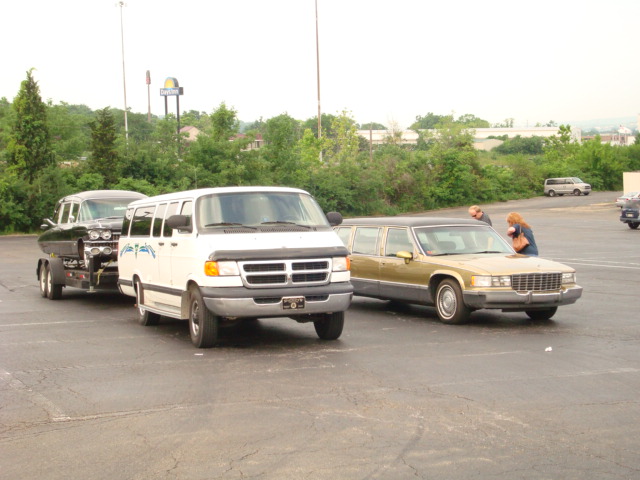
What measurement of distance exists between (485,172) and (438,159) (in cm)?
620

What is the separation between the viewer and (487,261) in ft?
43.8

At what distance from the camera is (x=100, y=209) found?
1775 cm

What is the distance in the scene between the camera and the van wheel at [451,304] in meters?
13.0

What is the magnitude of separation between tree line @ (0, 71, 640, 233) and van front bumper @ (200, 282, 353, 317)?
33.4 metres

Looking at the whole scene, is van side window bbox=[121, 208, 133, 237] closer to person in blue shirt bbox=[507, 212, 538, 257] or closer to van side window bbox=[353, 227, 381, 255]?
van side window bbox=[353, 227, 381, 255]

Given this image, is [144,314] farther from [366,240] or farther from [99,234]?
[366,240]

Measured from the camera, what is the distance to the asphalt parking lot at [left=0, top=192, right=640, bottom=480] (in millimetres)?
6113

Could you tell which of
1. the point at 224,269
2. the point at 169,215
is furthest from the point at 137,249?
the point at 224,269

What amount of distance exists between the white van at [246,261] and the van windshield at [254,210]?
1 cm

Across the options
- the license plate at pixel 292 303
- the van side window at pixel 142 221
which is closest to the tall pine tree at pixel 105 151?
the van side window at pixel 142 221

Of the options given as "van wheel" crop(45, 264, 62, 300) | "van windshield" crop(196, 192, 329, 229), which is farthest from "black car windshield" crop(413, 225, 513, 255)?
"van wheel" crop(45, 264, 62, 300)

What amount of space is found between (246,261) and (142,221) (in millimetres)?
3432

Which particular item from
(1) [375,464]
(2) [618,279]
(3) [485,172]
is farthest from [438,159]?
(1) [375,464]

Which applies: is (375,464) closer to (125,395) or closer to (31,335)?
(125,395)
